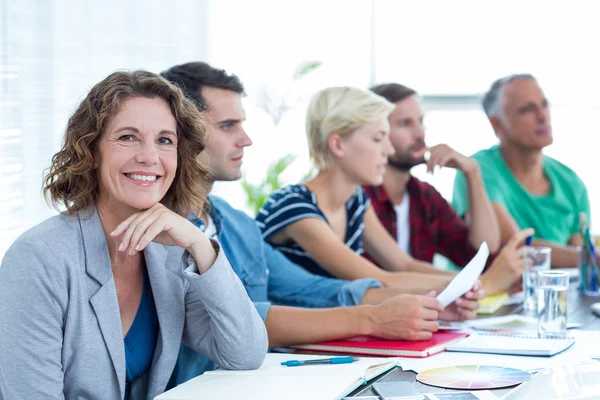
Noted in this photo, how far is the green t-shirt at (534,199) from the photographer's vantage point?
323 cm

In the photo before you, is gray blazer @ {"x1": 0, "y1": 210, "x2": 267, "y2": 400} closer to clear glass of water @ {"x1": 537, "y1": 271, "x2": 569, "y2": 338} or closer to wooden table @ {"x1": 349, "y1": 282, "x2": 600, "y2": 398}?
wooden table @ {"x1": 349, "y1": 282, "x2": 600, "y2": 398}

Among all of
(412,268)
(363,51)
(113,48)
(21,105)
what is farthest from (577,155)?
(21,105)

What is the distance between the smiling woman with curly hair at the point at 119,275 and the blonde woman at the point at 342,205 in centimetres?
78

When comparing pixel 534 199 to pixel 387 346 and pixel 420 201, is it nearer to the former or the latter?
pixel 420 201

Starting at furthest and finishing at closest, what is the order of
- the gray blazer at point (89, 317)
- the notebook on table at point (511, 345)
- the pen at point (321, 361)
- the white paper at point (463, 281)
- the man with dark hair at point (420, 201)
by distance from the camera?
1. the man with dark hair at point (420, 201)
2. the white paper at point (463, 281)
3. the notebook on table at point (511, 345)
4. the pen at point (321, 361)
5. the gray blazer at point (89, 317)

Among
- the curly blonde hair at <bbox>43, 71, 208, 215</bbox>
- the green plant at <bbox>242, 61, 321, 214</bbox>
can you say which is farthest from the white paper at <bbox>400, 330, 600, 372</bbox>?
the green plant at <bbox>242, 61, 321, 214</bbox>

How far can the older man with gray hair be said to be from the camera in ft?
10.6

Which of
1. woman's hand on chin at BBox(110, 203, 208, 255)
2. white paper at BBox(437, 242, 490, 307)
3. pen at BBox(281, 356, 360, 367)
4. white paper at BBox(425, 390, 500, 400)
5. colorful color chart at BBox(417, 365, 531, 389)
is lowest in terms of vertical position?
pen at BBox(281, 356, 360, 367)

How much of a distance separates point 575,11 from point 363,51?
1.29 m

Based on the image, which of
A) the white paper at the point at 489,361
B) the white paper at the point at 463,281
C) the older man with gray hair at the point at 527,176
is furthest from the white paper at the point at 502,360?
the older man with gray hair at the point at 527,176

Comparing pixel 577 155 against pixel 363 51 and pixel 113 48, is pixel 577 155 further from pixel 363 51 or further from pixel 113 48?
pixel 113 48

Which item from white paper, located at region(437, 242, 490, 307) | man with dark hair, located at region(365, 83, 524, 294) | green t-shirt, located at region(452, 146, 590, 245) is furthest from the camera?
green t-shirt, located at region(452, 146, 590, 245)

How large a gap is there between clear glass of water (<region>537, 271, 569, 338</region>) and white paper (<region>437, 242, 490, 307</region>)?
0.53ft

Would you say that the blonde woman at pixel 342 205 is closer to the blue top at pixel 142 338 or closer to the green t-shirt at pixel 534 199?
the green t-shirt at pixel 534 199
